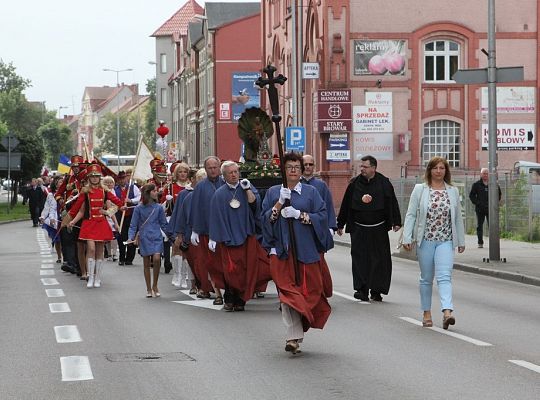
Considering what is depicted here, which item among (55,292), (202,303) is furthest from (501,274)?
(55,292)

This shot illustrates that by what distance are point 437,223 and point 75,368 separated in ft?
14.4

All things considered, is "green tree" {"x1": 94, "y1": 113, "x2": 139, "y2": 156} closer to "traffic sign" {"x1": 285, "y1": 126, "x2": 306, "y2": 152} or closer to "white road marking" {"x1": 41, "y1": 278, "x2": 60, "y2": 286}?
"traffic sign" {"x1": 285, "y1": 126, "x2": 306, "y2": 152}

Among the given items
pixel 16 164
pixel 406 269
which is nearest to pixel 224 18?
pixel 16 164

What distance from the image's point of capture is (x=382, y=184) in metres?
16.4

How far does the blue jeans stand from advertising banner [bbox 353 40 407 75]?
38.5 m

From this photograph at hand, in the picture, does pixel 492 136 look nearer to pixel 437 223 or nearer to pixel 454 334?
pixel 437 223

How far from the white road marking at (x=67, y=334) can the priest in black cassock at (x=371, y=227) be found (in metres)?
4.18

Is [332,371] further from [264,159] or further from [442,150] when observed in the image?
[442,150]

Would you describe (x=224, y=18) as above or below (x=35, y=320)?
above

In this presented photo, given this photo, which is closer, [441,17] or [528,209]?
[528,209]

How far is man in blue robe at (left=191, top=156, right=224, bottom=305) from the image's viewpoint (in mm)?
16031

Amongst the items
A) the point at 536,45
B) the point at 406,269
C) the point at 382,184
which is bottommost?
the point at 406,269

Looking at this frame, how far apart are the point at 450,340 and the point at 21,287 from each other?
898 centimetres

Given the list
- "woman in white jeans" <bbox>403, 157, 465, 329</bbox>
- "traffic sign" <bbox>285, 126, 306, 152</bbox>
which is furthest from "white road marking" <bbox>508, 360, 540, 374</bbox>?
"traffic sign" <bbox>285, 126, 306, 152</bbox>
